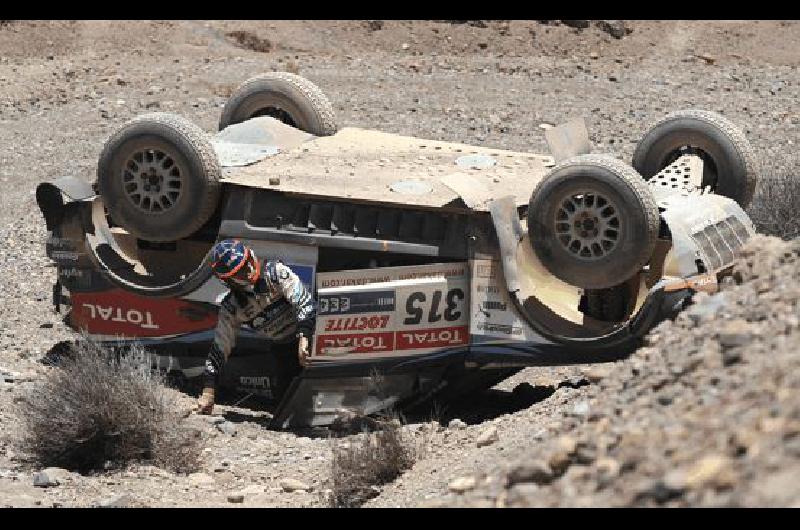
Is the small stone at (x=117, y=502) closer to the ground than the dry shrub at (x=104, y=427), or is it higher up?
closer to the ground

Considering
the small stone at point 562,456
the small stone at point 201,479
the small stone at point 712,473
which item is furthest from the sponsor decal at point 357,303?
the small stone at point 712,473

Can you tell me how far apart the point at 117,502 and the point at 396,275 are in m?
2.82

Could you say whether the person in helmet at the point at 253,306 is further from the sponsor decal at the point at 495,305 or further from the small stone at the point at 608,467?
the small stone at the point at 608,467

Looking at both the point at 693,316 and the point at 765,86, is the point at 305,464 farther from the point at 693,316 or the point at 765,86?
the point at 765,86

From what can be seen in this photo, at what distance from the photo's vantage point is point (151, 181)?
41.4ft

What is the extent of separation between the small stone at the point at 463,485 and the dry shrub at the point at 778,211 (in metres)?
6.09

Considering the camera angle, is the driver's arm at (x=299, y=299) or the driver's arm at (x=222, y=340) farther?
the driver's arm at (x=222, y=340)

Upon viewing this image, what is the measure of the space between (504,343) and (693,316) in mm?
2598

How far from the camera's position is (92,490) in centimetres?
1071

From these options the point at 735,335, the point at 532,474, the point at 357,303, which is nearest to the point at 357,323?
the point at 357,303

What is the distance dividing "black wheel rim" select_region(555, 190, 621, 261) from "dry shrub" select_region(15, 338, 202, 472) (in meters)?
2.80

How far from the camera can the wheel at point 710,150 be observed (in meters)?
12.7

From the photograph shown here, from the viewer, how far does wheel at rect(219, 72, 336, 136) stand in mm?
14016

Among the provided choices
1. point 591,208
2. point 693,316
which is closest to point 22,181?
point 591,208
